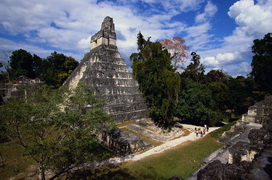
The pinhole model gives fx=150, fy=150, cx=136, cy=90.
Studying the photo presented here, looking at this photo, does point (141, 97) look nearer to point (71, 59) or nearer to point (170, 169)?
point (170, 169)

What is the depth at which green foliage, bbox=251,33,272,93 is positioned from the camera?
746 inches

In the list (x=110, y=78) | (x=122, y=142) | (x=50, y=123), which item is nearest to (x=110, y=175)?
(x=122, y=142)

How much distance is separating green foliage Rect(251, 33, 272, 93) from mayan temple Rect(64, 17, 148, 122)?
1583 cm

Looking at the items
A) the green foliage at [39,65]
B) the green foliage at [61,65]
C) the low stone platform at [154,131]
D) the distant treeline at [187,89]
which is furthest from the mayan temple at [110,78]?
the green foliage at [39,65]

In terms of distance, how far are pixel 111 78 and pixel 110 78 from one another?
0.54ft

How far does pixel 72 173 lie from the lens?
8227 millimetres

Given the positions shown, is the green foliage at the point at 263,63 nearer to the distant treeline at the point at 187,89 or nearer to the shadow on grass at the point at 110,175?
the distant treeline at the point at 187,89

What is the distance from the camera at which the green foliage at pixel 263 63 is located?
18938 millimetres

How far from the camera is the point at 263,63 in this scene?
755 inches

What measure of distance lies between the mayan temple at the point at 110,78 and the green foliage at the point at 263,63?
51.9 feet

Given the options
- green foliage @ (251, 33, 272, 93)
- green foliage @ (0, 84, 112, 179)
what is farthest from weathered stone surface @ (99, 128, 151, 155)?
green foliage @ (251, 33, 272, 93)

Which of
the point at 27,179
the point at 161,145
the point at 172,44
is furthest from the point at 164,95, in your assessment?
the point at 172,44

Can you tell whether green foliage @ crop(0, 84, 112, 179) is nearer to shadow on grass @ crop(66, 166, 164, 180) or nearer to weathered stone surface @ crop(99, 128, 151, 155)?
shadow on grass @ crop(66, 166, 164, 180)

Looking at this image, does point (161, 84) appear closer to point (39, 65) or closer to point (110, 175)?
point (110, 175)
